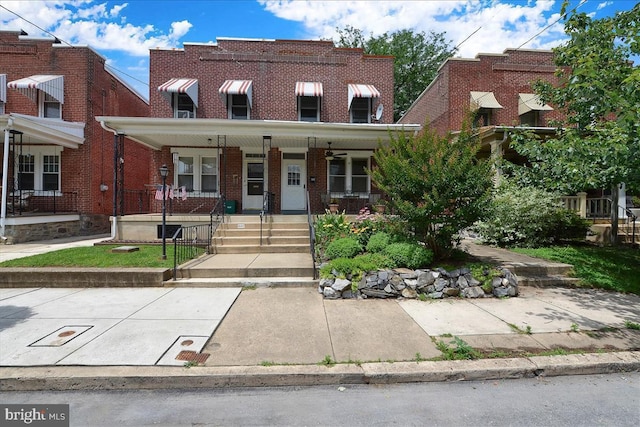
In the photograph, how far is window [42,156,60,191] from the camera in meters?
14.0

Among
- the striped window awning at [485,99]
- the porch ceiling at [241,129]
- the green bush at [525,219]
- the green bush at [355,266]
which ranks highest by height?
the striped window awning at [485,99]

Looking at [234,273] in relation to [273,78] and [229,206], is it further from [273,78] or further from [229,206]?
[273,78]

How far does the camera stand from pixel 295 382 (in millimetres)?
3225

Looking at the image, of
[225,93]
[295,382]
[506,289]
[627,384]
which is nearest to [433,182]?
[506,289]

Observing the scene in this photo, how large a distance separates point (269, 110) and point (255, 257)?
809 cm

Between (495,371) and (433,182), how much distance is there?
131 inches

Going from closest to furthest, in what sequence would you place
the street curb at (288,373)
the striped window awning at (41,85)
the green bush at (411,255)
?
1. the street curb at (288,373)
2. the green bush at (411,255)
3. the striped window awning at (41,85)

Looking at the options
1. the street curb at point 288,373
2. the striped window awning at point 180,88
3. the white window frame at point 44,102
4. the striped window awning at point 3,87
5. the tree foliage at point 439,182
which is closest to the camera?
the street curb at point 288,373

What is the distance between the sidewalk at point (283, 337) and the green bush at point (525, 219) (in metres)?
3.37

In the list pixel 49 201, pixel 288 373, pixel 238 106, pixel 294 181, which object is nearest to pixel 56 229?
pixel 49 201

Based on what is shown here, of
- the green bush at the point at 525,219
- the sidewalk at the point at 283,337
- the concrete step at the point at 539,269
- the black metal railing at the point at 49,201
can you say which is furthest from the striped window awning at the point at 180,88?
the concrete step at the point at 539,269

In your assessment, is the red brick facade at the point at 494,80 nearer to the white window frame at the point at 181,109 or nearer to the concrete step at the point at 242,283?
the white window frame at the point at 181,109

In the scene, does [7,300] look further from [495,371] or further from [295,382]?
[495,371]

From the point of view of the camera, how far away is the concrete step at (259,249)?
866 cm
